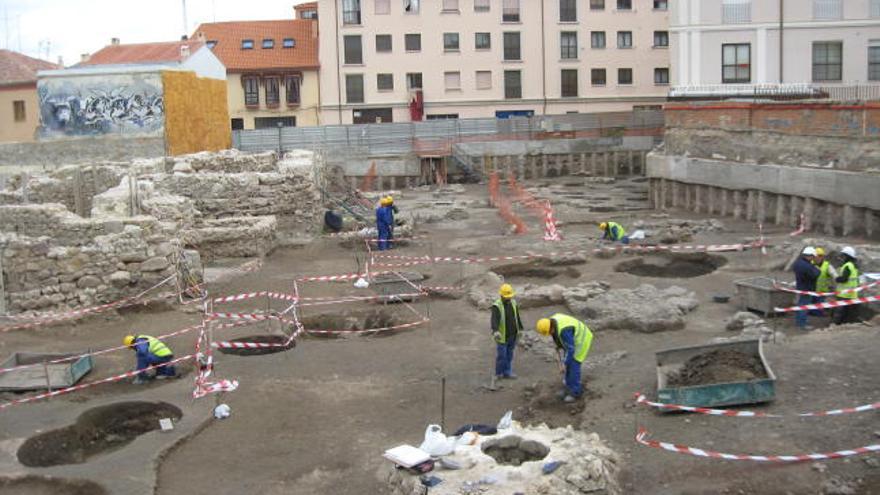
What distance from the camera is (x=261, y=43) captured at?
58.5m

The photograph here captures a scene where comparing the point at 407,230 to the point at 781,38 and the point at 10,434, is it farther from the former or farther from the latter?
the point at 781,38

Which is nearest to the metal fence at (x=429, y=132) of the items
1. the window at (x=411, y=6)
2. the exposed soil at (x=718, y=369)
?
the window at (x=411, y=6)

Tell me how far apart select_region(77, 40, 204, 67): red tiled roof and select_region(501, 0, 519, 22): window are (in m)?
19.5

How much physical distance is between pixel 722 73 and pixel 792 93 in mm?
3411

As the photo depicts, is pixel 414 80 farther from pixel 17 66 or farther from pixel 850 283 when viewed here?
pixel 850 283

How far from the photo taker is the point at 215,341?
631 inches

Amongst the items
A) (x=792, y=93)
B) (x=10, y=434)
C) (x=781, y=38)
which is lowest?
(x=10, y=434)

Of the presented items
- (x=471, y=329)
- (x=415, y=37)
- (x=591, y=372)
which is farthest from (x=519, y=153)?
(x=591, y=372)

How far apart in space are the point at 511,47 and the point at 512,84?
2.28 metres

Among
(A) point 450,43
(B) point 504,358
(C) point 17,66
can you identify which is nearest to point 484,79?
(A) point 450,43

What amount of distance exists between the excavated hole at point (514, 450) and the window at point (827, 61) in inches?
1434

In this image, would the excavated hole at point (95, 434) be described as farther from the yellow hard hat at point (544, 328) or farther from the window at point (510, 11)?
the window at point (510, 11)

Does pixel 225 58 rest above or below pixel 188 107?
above

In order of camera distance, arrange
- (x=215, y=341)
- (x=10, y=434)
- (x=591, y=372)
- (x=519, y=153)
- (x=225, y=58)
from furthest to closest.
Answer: (x=225, y=58), (x=519, y=153), (x=215, y=341), (x=591, y=372), (x=10, y=434)
